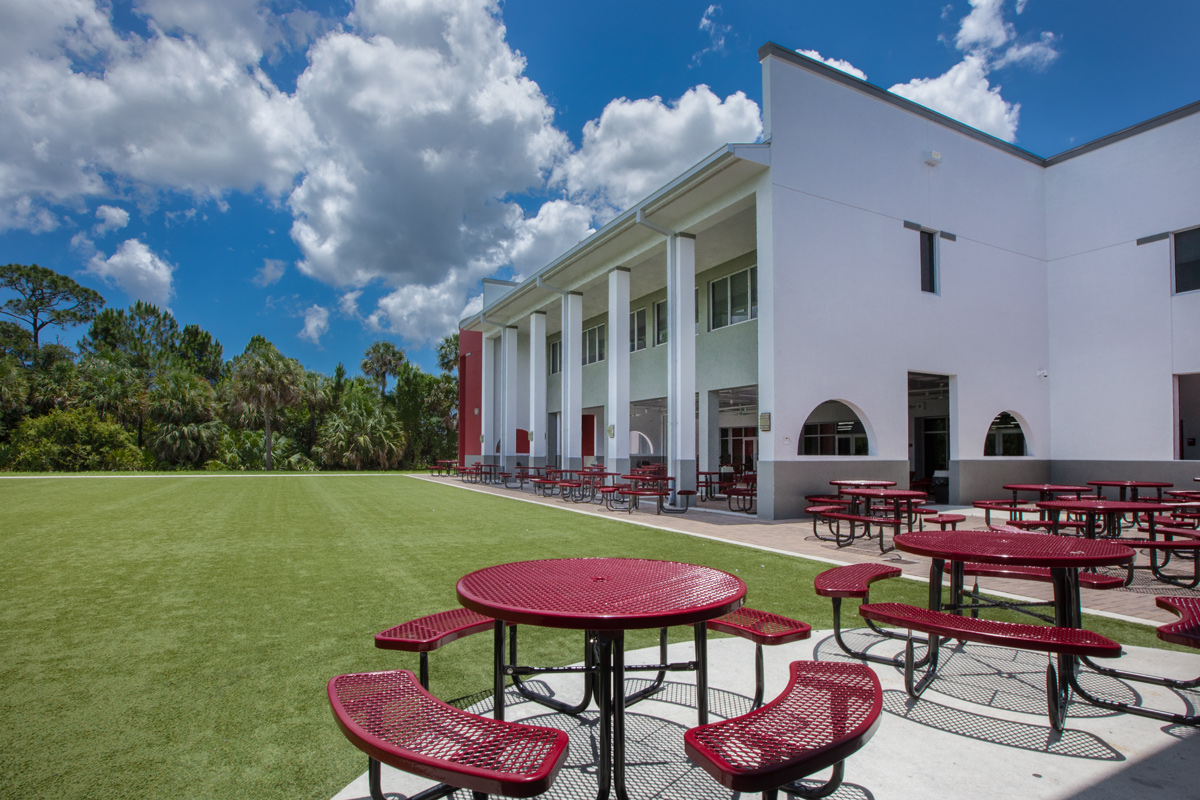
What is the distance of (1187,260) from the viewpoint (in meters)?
14.6

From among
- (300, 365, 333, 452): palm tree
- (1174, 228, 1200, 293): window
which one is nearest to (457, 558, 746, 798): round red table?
(1174, 228, 1200, 293): window

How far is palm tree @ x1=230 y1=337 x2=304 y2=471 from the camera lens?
37.7 m

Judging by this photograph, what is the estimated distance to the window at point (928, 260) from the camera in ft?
49.6

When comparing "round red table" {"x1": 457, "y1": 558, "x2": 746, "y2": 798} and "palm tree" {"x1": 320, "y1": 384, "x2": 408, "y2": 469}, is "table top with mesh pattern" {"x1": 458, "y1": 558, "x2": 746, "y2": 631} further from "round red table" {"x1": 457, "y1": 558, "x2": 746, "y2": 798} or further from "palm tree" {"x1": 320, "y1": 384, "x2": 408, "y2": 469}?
"palm tree" {"x1": 320, "y1": 384, "x2": 408, "y2": 469}

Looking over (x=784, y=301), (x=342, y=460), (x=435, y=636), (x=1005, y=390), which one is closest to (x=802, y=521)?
(x=784, y=301)

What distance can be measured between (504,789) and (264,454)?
43.5 metres

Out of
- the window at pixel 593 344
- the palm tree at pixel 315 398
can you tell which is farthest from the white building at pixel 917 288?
the palm tree at pixel 315 398

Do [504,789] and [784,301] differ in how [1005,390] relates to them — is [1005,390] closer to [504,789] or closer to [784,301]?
[784,301]

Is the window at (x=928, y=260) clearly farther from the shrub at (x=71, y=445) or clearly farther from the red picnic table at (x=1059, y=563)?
the shrub at (x=71, y=445)

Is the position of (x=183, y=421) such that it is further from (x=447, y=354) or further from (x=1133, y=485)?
(x=1133, y=485)

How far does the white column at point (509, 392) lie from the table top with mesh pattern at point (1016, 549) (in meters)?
22.9

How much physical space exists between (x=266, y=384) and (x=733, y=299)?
31471 millimetres

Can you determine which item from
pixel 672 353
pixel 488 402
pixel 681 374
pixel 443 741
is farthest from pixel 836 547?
pixel 488 402

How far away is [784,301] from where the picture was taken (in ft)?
41.4
